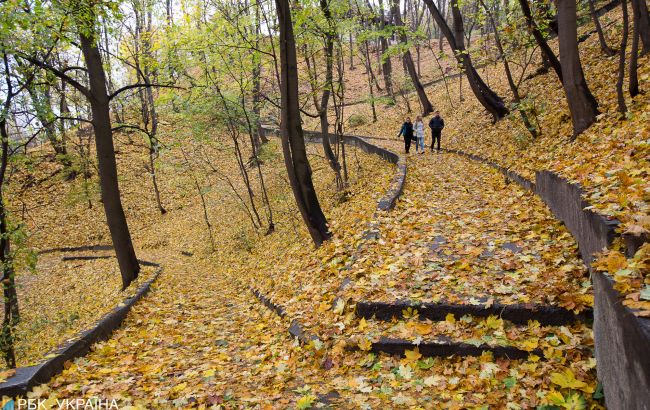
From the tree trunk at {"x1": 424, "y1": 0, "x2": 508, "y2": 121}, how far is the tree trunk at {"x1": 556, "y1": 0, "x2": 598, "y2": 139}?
5872 mm

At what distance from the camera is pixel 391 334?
444 cm

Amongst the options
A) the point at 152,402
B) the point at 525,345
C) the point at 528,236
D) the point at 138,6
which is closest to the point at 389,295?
the point at 525,345

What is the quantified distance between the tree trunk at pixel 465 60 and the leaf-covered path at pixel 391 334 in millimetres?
8427

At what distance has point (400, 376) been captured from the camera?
3887 millimetres

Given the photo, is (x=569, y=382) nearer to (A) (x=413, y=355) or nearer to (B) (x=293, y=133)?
(A) (x=413, y=355)

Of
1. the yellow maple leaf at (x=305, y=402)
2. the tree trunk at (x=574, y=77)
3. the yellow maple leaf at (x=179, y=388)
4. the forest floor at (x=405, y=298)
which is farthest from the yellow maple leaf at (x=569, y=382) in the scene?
the tree trunk at (x=574, y=77)

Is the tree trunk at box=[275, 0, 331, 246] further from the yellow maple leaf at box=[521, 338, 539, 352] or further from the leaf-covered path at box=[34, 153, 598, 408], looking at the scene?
the yellow maple leaf at box=[521, 338, 539, 352]

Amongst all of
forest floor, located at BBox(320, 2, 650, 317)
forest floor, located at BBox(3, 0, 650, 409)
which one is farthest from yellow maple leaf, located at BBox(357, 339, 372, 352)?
forest floor, located at BBox(320, 2, 650, 317)

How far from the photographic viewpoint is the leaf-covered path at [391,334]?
351 cm

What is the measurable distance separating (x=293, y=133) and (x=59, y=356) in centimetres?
531

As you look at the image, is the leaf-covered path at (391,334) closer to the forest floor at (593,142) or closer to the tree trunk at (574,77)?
the forest floor at (593,142)

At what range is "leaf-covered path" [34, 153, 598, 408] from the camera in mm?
3514

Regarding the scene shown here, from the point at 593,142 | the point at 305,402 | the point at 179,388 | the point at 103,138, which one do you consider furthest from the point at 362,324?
the point at 103,138

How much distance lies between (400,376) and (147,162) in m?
28.4
